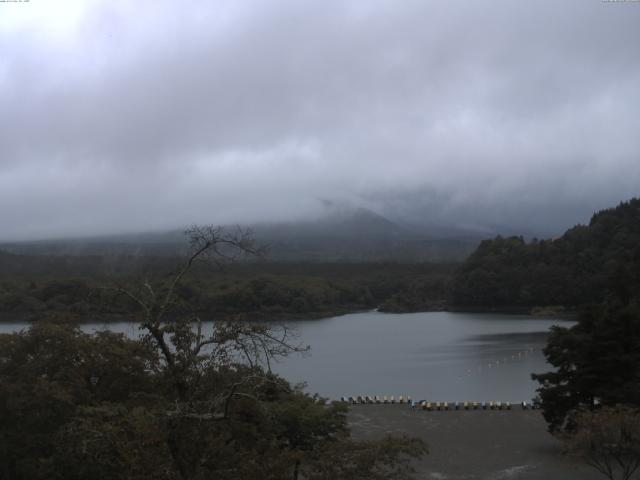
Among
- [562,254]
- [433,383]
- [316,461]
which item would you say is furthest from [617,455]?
[562,254]

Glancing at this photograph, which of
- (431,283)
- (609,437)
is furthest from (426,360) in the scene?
(431,283)

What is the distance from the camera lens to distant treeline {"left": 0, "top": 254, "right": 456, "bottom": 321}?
53.5 metres

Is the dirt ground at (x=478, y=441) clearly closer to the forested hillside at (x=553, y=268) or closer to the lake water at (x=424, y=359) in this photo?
the lake water at (x=424, y=359)

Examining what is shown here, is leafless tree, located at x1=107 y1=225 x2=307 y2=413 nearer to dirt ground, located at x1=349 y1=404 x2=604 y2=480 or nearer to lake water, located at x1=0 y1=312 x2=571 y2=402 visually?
dirt ground, located at x1=349 y1=404 x2=604 y2=480

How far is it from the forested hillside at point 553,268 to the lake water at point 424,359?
8470 millimetres

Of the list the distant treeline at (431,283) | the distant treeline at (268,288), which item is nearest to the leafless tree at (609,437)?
the distant treeline at (268,288)

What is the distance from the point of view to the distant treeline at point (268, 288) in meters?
53.5

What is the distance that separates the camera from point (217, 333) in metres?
4.75

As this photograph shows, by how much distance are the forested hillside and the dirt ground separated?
45.7m

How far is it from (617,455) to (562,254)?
62.2 metres

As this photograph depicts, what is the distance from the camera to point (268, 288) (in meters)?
62.5

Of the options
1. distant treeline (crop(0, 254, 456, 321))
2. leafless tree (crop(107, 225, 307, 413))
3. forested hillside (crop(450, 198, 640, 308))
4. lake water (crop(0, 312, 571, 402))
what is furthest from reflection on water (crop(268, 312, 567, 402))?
leafless tree (crop(107, 225, 307, 413))

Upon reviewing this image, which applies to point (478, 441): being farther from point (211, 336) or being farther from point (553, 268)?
point (553, 268)

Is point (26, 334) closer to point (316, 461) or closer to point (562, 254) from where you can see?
point (316, 461)
